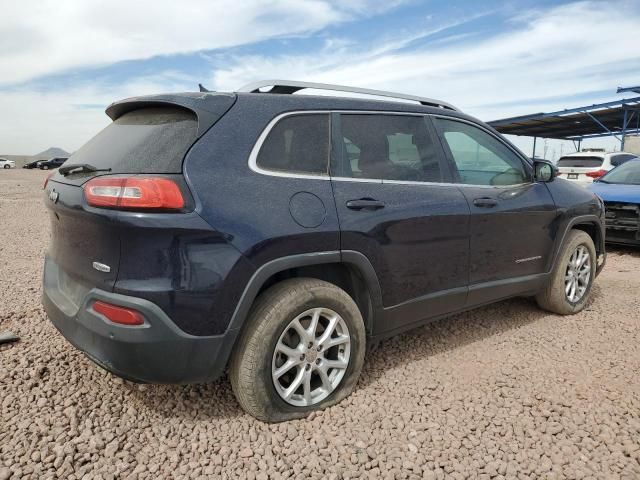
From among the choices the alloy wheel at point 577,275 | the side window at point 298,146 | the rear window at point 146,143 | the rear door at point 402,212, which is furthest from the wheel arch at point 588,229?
the rear window at point 146,143

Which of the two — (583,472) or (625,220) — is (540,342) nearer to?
(583,472)

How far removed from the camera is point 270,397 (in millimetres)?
2471

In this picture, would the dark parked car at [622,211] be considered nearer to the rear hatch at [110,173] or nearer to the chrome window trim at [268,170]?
the chrome window trim at [268,170]

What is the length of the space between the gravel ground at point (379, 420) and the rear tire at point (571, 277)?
0.50 meters

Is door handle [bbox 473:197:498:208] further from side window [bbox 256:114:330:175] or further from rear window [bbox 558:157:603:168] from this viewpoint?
rear window [bbox 558:157:603:168]

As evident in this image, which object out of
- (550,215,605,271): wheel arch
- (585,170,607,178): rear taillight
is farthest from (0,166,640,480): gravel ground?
(585,170,607,178): rear taillight

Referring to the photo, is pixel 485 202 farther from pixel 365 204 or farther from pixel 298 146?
pixel 298 146

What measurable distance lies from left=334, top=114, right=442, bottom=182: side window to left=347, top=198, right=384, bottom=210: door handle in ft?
0.54

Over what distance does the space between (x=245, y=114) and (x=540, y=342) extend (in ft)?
9.08

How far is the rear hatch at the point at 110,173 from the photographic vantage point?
2.22 m

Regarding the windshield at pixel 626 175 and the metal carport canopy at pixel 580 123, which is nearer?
the windshield at pixel 626 175

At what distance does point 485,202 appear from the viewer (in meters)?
3.39

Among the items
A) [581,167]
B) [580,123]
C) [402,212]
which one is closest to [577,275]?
[402,212]

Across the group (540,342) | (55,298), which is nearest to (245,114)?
(55,298)
